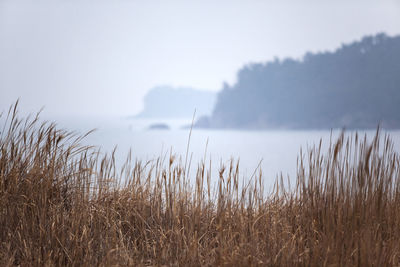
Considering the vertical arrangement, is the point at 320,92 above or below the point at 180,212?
above

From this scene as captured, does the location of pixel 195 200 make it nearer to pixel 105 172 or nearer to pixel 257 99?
pixel 105 172

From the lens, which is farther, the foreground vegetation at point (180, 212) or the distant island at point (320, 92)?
the distant island at point (320, 92)

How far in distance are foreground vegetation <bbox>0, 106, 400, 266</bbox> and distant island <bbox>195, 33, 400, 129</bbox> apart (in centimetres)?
3958

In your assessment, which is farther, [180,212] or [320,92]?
[320,92]

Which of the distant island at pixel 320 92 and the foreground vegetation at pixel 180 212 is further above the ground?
the distant island at pixel 320 92

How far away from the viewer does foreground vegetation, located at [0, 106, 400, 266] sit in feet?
8.54

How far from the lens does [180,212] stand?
127 inches

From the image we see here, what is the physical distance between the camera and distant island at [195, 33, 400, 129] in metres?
44.8

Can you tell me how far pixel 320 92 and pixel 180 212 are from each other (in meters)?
51.0

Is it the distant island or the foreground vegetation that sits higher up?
the distant island

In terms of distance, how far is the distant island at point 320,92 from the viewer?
44.8 m

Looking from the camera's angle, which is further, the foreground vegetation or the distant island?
the distant island

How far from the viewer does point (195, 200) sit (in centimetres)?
322

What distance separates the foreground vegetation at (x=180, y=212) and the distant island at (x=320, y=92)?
39584 mm
